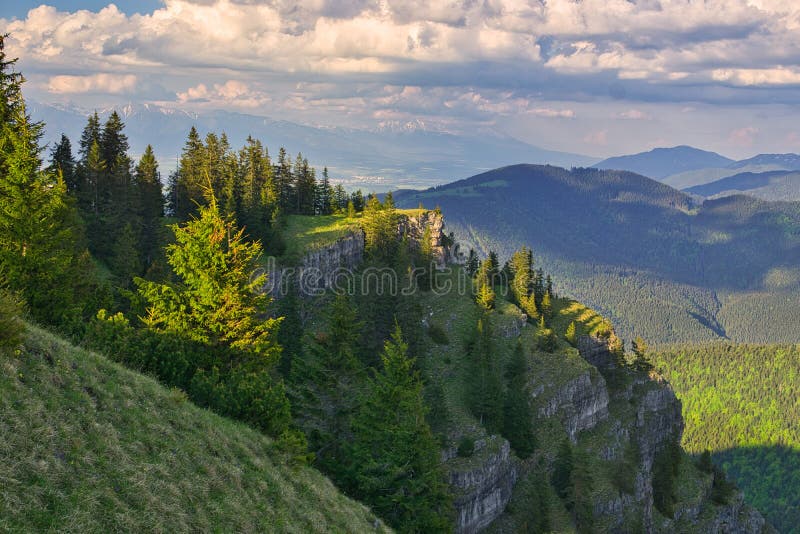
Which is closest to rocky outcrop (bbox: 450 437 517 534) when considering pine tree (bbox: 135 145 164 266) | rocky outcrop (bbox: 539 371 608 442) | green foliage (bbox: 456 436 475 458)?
green foliage (bbox: 456 436 475 458)

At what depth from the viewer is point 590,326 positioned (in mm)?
108250

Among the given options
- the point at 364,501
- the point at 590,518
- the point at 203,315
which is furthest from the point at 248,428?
the point at 590,518

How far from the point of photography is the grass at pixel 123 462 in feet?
48.0

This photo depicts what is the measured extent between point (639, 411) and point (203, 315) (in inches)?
3479

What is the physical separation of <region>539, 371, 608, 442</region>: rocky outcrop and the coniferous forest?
424mm

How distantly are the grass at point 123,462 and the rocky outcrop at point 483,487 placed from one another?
35.8m

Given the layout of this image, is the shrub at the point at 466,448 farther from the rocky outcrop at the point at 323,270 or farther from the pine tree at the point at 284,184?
the pine tree at the point at 284,184

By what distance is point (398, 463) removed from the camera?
127ft

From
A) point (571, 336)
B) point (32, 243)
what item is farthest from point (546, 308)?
point (32, 243)

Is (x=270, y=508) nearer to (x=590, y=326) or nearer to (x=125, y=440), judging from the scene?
(x=125, y=440)

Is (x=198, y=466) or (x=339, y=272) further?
(x=339, y=272)

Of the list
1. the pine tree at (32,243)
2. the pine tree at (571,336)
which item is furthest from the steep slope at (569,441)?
the pine tree at (32,243)

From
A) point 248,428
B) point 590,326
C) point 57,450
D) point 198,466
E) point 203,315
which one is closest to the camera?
point 57,450

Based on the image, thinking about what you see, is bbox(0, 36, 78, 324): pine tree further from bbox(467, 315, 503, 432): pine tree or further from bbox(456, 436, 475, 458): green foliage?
bbox(467, 315, 503, 432): pine tree
